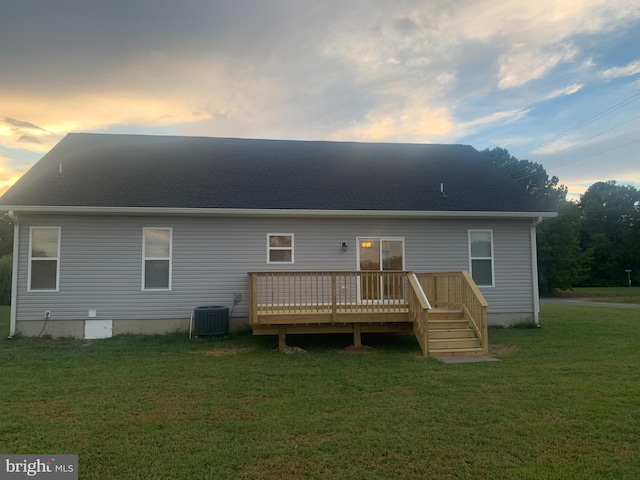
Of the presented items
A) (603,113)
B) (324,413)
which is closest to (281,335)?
(324,413)

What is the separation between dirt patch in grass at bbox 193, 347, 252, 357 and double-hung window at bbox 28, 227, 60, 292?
4.42 metres

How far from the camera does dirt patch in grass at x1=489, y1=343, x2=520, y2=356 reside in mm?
8039

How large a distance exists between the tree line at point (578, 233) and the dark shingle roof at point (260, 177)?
13423 mm

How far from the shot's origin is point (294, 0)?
10516mm

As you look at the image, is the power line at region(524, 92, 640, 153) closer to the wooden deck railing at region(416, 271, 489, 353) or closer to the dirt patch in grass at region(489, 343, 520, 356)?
the wooden deck railing at region(416, 271, 489, 353)

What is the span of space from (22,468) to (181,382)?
265 centimetres

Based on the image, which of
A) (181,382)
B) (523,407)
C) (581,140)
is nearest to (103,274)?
(181,382)

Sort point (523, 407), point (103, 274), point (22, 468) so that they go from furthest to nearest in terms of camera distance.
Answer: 1. point (103, 274)
2. point (523, 407)
3. point (22, 468)

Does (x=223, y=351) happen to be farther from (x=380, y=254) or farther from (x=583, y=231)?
(x=583, y=231)

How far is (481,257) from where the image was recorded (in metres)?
11.2

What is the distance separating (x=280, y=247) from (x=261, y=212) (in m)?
1.05

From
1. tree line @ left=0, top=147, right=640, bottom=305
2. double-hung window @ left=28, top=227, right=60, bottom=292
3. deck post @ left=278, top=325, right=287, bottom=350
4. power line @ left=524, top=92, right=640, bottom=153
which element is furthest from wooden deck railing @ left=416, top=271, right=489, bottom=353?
tree line @ left=0, top=147, right=640, bottom=305

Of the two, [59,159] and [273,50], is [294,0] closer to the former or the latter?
[273,50]

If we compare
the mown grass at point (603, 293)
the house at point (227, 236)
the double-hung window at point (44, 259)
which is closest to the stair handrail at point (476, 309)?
the house at point (227, 236)
